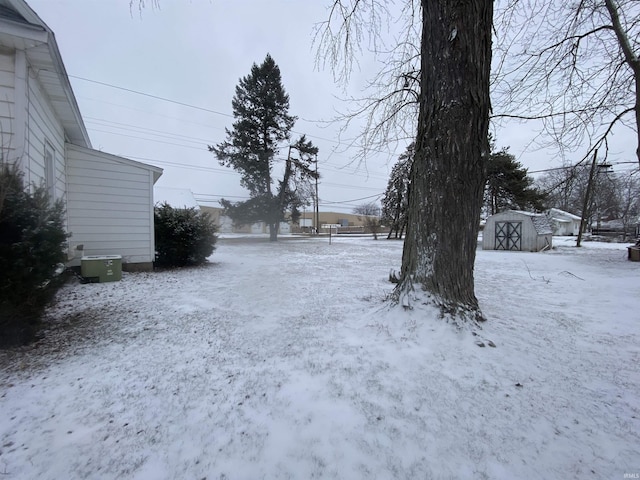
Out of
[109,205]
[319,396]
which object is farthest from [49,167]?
[319,396]

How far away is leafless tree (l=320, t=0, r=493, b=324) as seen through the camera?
337 centimetres

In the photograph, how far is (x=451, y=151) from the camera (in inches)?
135

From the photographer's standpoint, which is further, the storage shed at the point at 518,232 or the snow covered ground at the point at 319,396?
the storage shed at the point at 518,232

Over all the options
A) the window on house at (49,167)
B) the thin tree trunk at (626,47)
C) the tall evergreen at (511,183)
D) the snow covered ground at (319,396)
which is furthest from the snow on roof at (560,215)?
the window on house at (49,167)

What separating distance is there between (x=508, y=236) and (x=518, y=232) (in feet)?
1.83

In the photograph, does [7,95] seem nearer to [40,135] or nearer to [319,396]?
[40,135]

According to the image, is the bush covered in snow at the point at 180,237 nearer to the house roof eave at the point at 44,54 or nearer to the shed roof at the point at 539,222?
the house roof eave at the point at 44,54

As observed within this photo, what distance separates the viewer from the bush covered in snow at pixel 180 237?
8.35 m

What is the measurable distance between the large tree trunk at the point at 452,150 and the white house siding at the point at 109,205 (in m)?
6.93

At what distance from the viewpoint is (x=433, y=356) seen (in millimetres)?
2781

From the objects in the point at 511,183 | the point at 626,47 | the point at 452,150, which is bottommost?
the point at 452,150

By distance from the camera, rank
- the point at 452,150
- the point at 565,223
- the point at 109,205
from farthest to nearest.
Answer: the point at 565,223 → the point at 109,205 → the point at 452,150

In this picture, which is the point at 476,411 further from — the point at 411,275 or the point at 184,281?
the point at 184,281

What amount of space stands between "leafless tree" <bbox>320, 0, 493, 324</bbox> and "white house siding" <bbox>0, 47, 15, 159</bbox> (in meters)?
5.51
